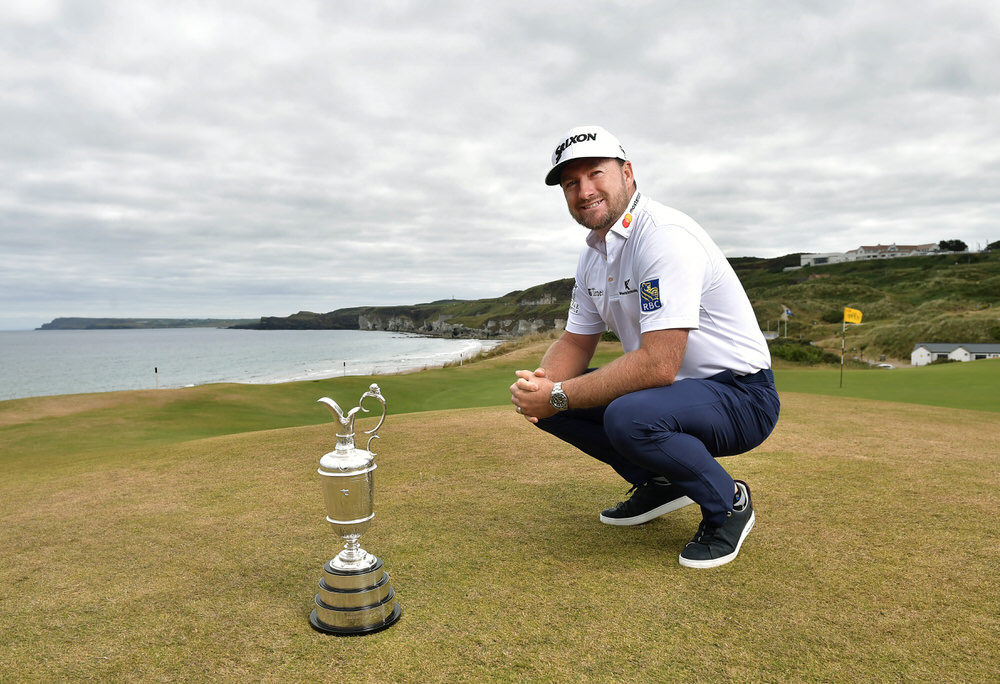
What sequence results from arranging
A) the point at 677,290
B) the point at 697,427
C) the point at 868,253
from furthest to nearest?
the point at 868,253
the point at 697,427
the point at 677,290

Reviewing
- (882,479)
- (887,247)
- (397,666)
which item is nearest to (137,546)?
(397,666)

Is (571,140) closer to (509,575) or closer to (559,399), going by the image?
(559,399)

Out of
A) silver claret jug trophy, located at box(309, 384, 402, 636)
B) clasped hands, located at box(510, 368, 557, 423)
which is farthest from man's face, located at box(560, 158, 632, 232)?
silver claret jug trophy, located at box(309, 384, 402, 636)

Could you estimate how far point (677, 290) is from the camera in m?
3.01

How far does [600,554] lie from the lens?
320cm

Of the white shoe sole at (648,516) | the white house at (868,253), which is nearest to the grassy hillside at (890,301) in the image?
the white house at (868,253)

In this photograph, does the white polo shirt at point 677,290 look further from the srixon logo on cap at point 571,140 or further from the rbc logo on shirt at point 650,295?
the srixon logo on cap at point 571,140

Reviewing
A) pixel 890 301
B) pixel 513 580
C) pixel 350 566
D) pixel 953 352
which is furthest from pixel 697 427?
pixel 890 301

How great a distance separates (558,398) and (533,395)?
5.4 inches

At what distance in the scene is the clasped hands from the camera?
3.40 meters

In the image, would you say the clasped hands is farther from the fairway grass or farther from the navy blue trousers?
the fairway grass

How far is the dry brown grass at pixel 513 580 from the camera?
7.10ft

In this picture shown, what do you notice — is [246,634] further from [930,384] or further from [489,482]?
[930,384]

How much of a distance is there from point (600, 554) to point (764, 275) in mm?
157719
